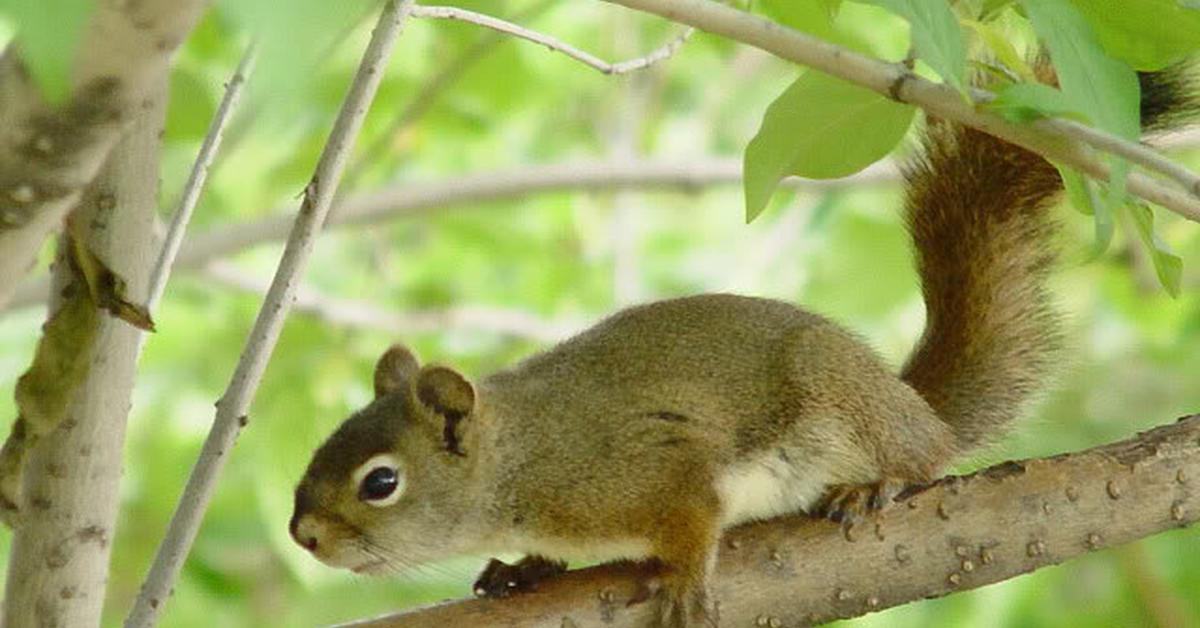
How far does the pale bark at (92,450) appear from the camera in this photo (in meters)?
1.19

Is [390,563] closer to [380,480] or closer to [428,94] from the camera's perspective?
[380,480]

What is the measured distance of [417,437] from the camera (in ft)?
6.89

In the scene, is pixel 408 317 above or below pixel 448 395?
above

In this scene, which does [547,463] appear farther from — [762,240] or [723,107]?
[723,107]

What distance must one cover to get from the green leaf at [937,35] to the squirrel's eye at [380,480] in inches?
44.4

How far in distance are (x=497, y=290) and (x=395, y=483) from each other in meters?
2.46

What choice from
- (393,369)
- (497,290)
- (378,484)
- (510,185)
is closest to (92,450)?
(378,484)

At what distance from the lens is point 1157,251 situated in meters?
1.26

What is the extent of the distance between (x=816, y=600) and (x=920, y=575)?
11 centimetres

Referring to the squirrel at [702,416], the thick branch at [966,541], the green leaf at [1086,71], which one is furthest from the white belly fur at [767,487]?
the green leaf at [1086,71]

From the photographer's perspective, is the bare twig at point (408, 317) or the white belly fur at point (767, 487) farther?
the bare twig at point (408, 317)

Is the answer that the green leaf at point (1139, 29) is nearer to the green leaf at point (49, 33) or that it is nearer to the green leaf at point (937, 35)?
the green leaf at point (937, 35)

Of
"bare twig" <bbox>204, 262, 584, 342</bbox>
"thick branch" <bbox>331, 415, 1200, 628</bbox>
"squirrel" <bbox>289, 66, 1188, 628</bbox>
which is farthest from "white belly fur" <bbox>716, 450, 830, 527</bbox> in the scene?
"bare twig" <bbox>204, 262, 584, 342</bbox>

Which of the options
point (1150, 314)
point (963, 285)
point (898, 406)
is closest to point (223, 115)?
point (898, 406)
